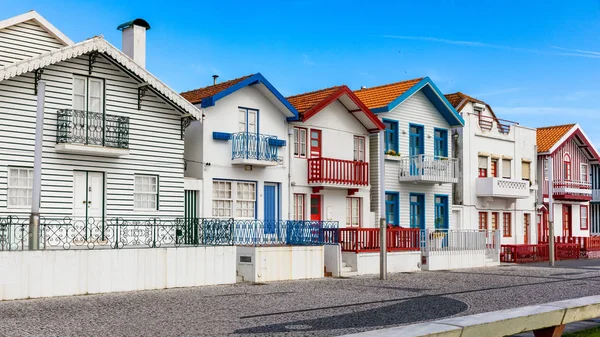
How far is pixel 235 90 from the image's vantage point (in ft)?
87.2

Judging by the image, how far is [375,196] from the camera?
3216 cm

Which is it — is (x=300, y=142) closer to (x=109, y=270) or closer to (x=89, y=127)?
(x=89, y=127)

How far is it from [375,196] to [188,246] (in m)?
12.7

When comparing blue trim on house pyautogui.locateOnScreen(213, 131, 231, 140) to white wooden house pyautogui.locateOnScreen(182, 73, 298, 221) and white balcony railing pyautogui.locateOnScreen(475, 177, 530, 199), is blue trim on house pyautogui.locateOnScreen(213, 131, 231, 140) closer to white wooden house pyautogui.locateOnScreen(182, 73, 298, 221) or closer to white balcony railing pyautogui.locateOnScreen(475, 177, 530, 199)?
white wooden house pyautogui.locateOnScreen(182, 73, 298, 221)

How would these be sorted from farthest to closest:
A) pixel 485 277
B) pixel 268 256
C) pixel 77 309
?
pixel 485 277
pixel 268 256
pixel 77 309

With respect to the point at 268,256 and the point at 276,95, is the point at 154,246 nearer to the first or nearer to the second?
the point at 268,256

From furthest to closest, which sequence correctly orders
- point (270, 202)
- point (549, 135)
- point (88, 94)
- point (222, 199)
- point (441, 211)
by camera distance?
point (549, 135) < point (441, 211) < point (270, 202) < point (222, 199) < point (88, 94)

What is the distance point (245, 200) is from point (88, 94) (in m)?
7.13

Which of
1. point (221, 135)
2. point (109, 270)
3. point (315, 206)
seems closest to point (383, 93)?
point (315, 206)

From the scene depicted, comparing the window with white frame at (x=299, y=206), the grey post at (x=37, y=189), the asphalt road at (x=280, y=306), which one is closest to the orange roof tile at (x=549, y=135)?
the window with white frame at (x=299, y=206)

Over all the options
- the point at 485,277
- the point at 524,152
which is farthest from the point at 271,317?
the point at 524,152

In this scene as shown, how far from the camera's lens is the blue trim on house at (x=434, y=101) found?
32312 mm

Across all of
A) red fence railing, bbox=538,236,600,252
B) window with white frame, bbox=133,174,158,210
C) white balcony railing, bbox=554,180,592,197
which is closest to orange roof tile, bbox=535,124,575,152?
white balcony railing, bbox=554,180,592,197

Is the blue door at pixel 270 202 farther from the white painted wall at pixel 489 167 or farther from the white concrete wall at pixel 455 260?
the white painted wall at pixel 489 167
